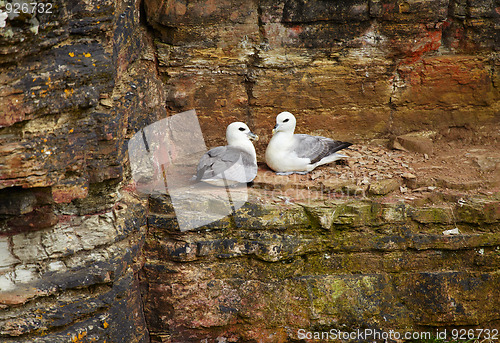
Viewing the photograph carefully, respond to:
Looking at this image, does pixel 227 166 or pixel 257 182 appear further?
pixel 257 182

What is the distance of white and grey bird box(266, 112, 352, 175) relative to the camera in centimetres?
529

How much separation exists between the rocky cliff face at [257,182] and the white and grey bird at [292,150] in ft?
0.54

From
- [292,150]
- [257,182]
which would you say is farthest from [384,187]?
[257,182]

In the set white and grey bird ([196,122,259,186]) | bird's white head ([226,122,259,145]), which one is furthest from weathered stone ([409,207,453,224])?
bird's white head ([226,122,259,145])

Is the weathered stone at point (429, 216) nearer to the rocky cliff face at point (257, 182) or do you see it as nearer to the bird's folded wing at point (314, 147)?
the rocky cliff face at point (257, 182)

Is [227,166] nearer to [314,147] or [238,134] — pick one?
[238,134]

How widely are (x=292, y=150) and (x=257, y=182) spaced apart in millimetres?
457

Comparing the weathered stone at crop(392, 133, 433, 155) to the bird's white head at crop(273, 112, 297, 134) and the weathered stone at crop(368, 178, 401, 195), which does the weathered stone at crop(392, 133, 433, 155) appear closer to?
the weathered stone at crop(368, 178, 401, 195)

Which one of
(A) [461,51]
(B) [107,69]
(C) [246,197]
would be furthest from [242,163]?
(A) [461,51]

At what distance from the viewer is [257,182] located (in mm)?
5250

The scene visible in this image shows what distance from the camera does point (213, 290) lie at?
16.4ft

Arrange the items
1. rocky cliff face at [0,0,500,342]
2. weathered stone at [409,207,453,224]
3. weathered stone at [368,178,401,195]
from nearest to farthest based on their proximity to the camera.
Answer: rocky cliff face at [0,0,500,342], weathered stone at [409,207,453,224], weathered stone at [368,178,401,195]

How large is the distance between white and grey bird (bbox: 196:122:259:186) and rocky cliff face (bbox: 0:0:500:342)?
233mm

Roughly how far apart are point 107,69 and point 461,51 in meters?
3.94
